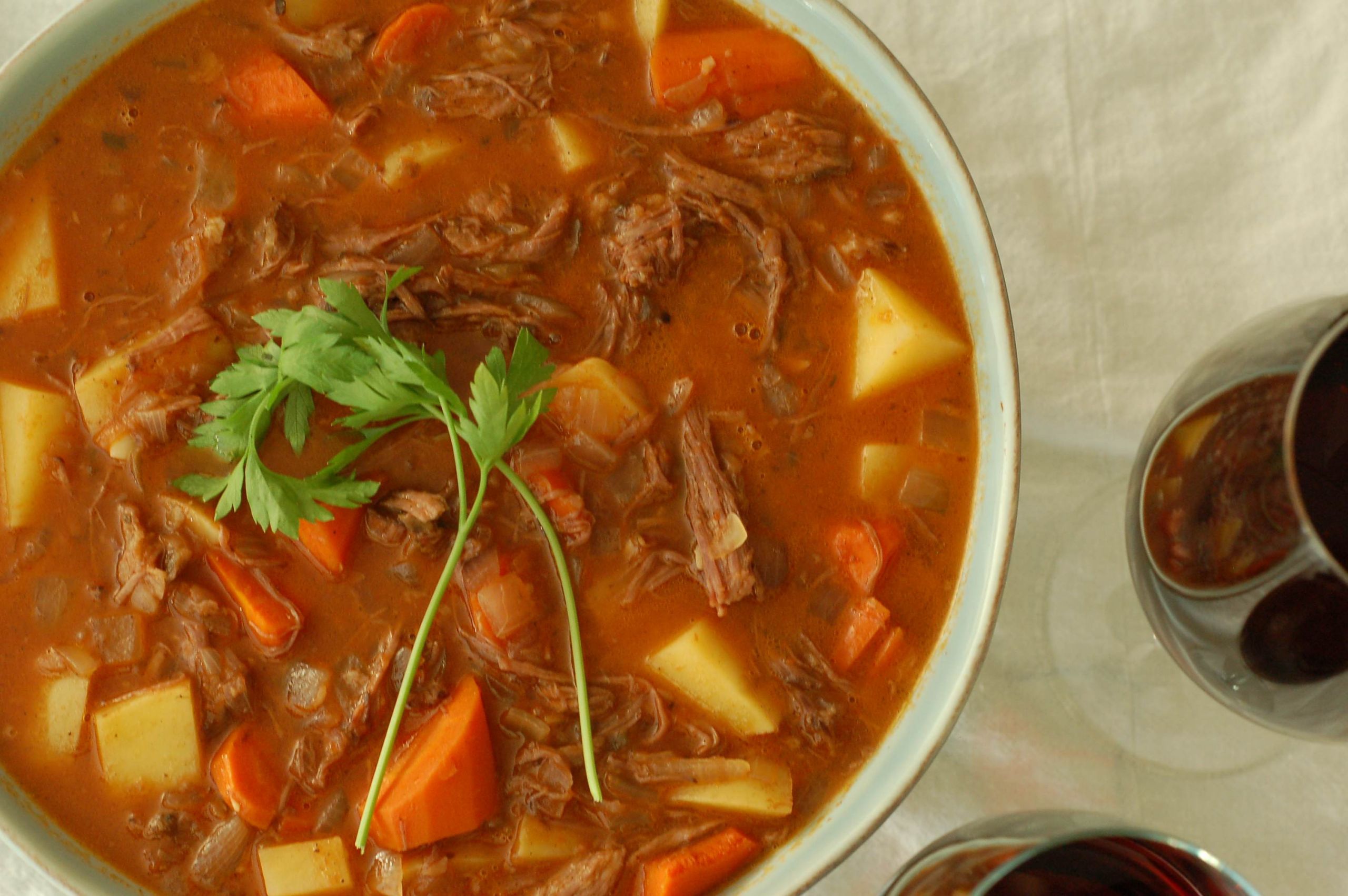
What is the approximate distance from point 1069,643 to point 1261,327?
1073 millimetres

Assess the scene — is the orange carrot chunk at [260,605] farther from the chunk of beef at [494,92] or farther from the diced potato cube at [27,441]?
the chunk of beef at [494,92]

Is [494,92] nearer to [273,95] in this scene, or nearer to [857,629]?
[273,95]

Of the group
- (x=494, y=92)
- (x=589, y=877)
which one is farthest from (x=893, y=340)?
(x=589, y=877)

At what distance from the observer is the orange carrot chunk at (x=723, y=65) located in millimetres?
2627

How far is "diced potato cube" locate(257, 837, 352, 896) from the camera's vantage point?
102 inches

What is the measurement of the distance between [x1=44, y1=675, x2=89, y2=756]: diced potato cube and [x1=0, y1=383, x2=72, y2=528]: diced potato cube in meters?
0.40

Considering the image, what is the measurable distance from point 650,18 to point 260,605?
170 cm

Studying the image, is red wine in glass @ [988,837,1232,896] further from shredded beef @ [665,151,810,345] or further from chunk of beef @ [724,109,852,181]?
chunk of beef @ [724,109,852,181]

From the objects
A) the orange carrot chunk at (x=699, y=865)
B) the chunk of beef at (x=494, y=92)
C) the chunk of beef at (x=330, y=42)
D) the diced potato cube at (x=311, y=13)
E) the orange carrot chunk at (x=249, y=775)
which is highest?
the diced potato cube at (x=311, y=13)

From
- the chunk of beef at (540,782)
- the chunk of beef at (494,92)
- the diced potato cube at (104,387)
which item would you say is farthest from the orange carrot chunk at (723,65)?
the chunk of beef at (540,782)

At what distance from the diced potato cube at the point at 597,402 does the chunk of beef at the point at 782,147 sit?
581 mm

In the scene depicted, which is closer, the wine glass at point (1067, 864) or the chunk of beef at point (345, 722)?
the wine glass at point (1067, 864)

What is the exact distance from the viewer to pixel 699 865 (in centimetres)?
261

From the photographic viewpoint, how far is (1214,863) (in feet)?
6.97
